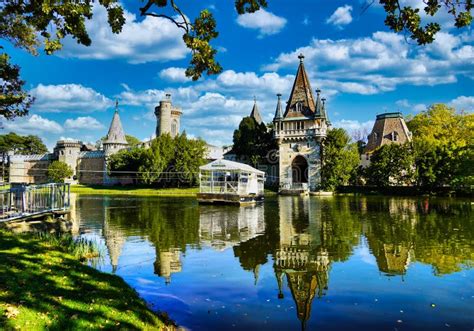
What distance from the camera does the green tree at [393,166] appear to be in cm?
4666

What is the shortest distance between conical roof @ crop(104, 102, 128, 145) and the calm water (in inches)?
2471

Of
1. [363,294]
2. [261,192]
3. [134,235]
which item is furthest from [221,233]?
[261,192]

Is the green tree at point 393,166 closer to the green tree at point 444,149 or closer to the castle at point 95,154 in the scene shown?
the green tree at point 444,149

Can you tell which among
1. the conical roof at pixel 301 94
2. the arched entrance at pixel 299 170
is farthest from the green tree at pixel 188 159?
the conical roof at pixel 301 94

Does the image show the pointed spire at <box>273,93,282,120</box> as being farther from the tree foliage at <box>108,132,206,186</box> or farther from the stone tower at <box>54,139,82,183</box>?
the stone tower at <box>54,139,82,183</box>

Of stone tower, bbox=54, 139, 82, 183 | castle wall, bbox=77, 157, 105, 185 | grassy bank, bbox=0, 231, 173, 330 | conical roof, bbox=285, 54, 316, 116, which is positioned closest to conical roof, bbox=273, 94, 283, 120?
conical roof, bbox=285, 54, 316, 116

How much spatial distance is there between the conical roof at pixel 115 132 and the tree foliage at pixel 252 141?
27.3 metres

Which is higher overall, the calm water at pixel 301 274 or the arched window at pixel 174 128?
the arched window at pixel 174 128

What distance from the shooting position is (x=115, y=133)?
78750 mm

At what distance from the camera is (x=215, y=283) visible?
9289mm

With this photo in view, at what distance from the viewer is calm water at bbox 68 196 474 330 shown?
711cm

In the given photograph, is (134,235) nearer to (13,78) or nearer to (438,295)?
(13,78)

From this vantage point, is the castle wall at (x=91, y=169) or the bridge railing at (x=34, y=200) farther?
the castle wall at (x=91, y=169)

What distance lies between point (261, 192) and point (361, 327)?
1309 inches
